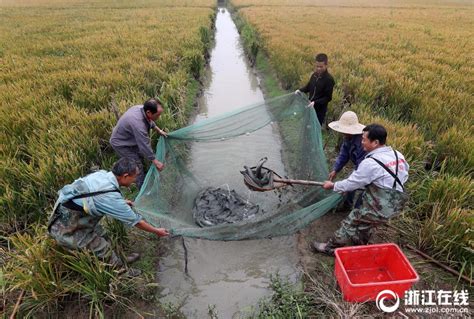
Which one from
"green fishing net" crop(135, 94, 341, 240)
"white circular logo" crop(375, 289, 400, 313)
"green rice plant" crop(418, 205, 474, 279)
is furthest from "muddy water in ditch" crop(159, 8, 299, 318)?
"green rice plant" crop(418, 205, 474, 279)

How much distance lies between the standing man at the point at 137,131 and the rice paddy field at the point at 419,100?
2831 mm

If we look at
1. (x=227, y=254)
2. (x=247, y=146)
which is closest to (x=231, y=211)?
(x=227, y=254)

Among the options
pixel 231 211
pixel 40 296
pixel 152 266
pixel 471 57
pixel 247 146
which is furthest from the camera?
pixel 471 57

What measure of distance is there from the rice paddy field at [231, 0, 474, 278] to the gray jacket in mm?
2847

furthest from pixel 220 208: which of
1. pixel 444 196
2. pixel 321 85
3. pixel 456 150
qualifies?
pixel 456 150

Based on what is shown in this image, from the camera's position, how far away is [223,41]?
Result: 1480cm

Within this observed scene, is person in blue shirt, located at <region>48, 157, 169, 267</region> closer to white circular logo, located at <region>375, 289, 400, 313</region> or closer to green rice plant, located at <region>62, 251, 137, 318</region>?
green rice plant, located at <region>62, 251, 137, 318</region>

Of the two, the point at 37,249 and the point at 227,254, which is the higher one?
the point at 37,249

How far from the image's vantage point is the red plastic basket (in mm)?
2393

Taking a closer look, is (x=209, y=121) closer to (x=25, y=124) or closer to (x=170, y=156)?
(x=170, y=156)

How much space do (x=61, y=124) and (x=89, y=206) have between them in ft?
8.60

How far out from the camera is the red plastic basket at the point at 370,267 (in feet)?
7.85

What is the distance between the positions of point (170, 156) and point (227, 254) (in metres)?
1.35

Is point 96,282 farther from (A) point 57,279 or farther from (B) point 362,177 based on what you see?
(B) point 362,177
